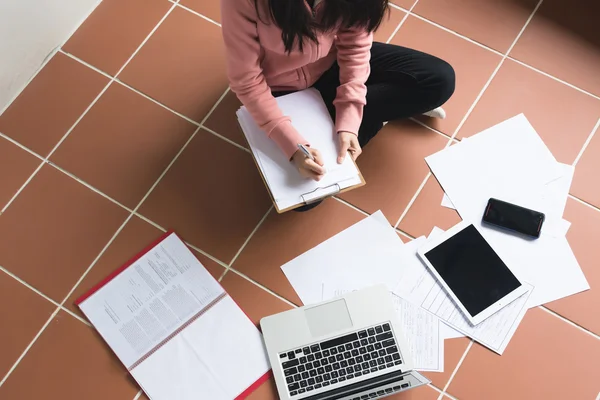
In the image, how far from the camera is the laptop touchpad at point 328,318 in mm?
1103

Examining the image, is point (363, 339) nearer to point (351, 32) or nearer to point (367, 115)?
point (367, 115)

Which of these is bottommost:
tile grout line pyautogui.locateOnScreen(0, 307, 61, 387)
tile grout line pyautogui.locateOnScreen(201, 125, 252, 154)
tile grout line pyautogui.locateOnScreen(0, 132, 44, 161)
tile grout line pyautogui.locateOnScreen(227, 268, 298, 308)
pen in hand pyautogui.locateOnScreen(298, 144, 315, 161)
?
tile grout line pyautogui.locateOnScreen(0, 307, 61, 387)

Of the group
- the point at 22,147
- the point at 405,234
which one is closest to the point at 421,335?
the point at 405,234

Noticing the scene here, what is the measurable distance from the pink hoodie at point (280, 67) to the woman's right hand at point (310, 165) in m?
0.02

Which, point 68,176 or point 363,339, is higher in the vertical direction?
point 363,339

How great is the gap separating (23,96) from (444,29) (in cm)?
102

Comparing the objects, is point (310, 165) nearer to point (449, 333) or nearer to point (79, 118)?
point (449, 333)

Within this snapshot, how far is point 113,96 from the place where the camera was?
51.1 inches

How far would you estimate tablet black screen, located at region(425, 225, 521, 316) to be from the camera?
44.4 inches

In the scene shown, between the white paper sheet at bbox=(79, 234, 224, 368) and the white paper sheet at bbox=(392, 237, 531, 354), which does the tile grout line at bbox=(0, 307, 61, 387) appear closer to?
the white paper sheet at bbox=(79, 234, 224, 368)

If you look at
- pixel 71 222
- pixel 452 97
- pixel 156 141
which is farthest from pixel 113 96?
pixel 452 97

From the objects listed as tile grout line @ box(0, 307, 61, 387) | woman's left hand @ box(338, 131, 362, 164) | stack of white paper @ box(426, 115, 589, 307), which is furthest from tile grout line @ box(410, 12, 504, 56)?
tile grout line @ box(0, 307, 61, 387)

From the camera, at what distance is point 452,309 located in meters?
1.13

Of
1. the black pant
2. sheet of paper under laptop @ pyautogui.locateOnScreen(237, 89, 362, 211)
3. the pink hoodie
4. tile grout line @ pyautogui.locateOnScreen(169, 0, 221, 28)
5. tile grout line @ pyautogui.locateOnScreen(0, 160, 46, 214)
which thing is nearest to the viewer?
the pink hoodie
